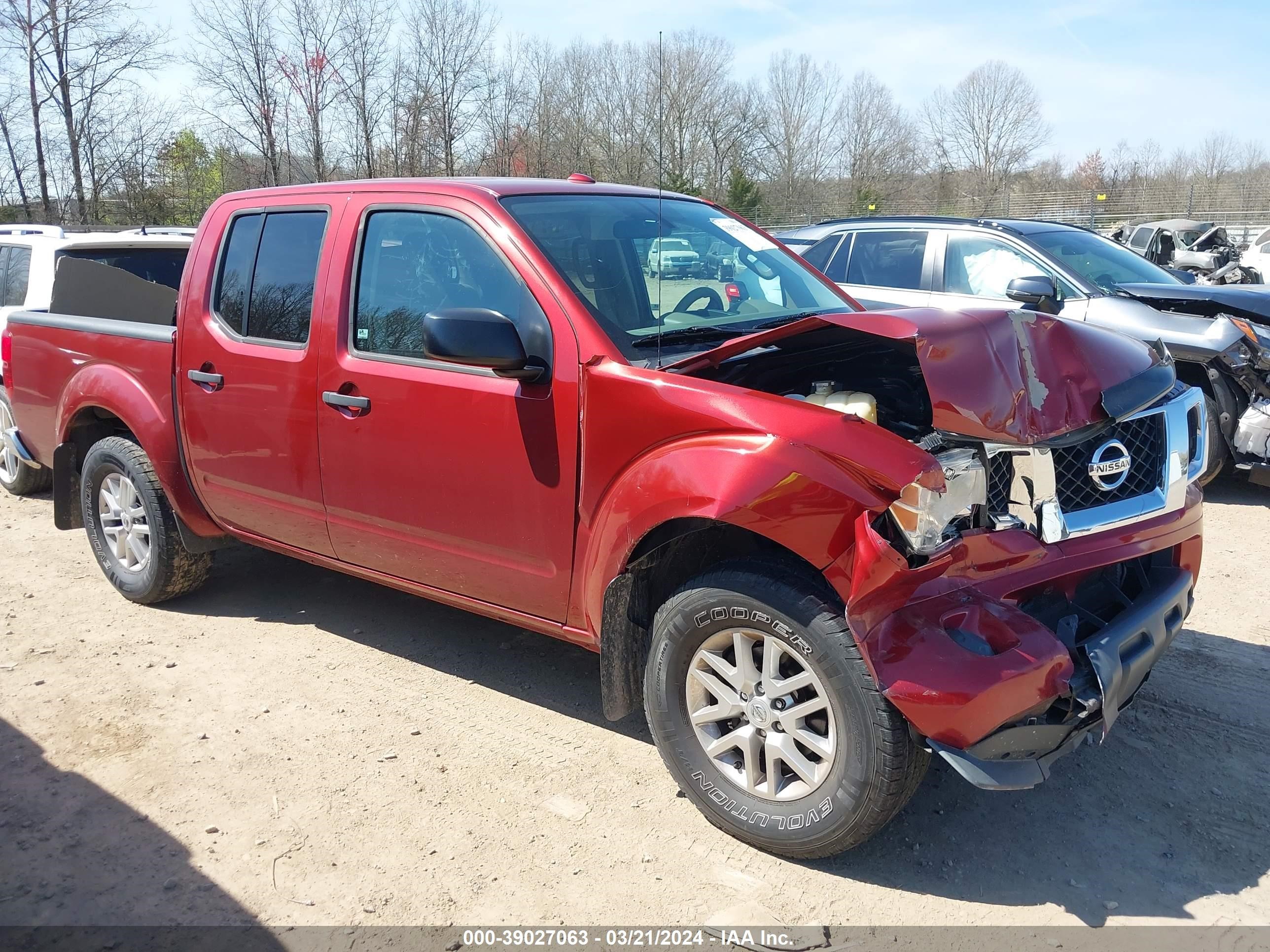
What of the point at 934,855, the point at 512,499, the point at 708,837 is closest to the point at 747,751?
the point at 708,837

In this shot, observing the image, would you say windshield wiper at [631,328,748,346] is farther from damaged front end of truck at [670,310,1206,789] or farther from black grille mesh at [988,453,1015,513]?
black grille mesh at [988,453,1015,513]

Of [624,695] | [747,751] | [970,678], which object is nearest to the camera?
[970,678]

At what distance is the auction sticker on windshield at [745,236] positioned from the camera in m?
4.17

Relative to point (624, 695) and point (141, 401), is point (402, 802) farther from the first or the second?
point (141, 401)

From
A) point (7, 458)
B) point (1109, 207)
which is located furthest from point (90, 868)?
point (1109, 207)

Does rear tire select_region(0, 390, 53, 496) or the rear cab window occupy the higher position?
the rear cab window

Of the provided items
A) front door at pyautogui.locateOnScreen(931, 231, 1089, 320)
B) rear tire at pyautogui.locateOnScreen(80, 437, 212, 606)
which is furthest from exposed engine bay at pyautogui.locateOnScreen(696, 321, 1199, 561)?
front door at pyautogui.locateOnScreen(931, 231, 1089, 320)

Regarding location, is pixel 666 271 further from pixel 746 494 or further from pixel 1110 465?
pixel 1110 465

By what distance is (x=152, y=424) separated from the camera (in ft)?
15.4

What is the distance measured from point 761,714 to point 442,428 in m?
1.48

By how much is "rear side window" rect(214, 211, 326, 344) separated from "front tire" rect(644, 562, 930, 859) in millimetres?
2076

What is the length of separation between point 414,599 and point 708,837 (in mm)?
2519

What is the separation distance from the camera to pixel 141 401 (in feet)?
15.6

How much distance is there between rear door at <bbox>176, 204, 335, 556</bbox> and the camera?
4008mm
